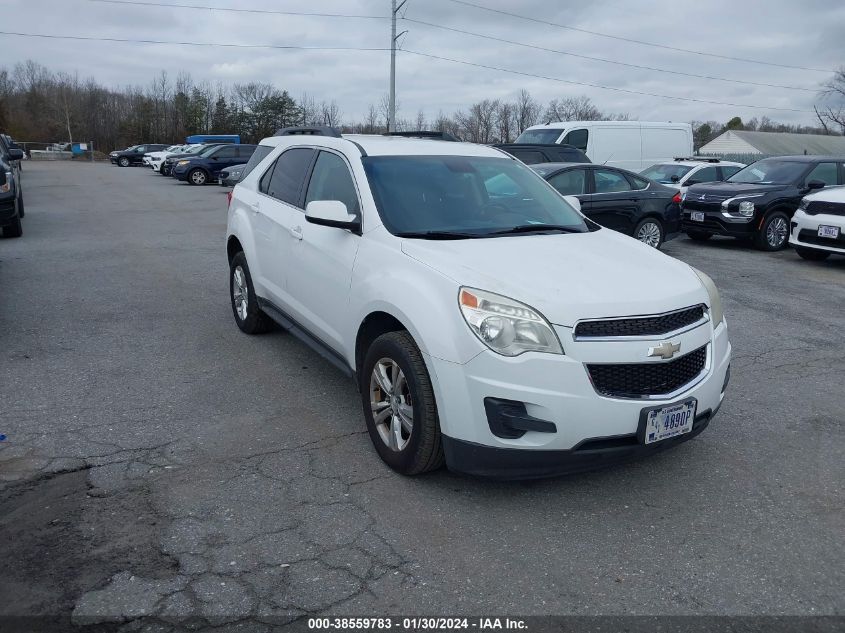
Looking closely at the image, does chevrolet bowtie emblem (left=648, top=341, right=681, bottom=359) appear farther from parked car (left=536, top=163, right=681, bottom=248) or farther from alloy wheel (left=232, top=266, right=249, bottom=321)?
parked car (left=536, top=163, right=681, bottom=248)

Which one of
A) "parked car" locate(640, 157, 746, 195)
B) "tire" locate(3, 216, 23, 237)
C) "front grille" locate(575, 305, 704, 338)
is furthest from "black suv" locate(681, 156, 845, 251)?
"tire" locate(3, 216, 23, 237)

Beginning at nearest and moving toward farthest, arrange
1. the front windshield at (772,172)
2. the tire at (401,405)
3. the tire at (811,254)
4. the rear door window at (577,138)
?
the tire at (401,405) < the tire at (811,254) < the front windshield at (772,172) < the rear door window at (577,138)

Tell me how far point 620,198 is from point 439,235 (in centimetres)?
812

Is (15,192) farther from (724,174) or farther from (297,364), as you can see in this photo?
(724,174)

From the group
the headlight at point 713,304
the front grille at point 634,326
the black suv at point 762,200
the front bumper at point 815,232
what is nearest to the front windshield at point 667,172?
the black suv at point 762,200

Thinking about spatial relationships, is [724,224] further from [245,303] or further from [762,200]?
[245,303]

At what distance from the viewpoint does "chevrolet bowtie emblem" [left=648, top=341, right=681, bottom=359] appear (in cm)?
351

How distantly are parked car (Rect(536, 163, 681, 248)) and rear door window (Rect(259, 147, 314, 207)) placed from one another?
6114 mm

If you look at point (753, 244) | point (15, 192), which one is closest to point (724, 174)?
point (753, 244)

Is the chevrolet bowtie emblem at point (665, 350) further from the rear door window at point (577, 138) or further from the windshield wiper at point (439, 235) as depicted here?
the rear door window at point (577, 138)

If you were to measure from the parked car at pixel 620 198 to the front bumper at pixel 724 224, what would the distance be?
102 cm

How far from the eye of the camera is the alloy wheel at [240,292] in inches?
259

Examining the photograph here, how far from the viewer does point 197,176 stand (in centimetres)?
2892

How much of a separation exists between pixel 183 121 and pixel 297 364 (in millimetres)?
88248
